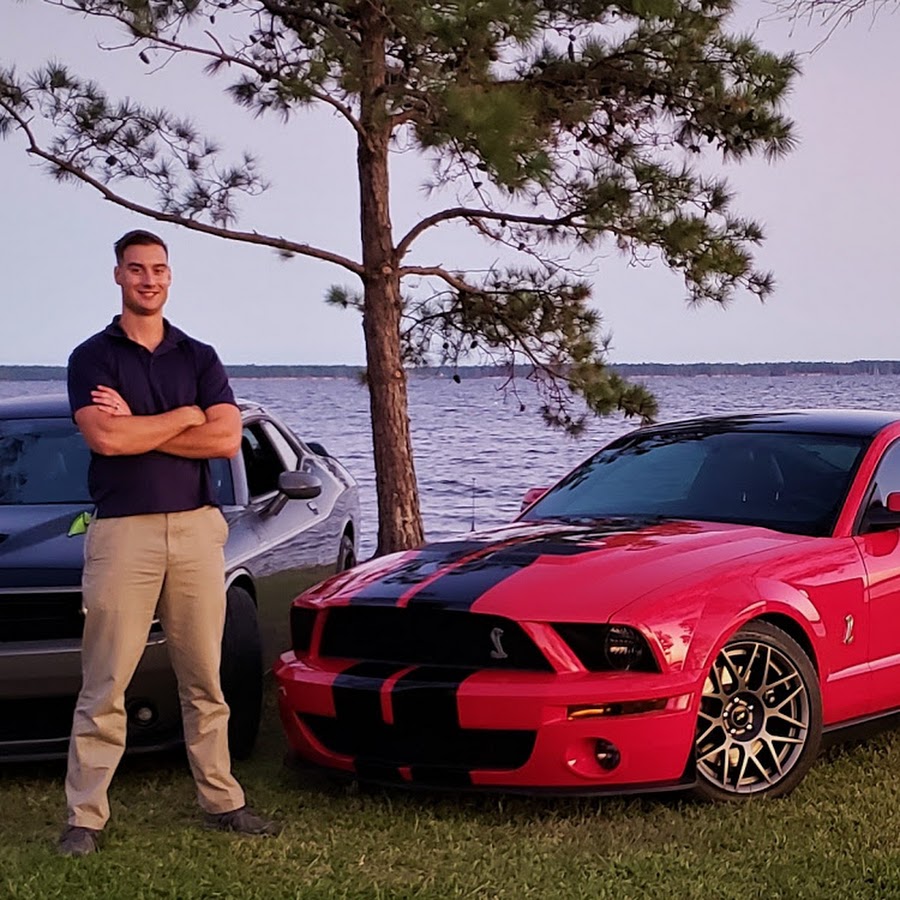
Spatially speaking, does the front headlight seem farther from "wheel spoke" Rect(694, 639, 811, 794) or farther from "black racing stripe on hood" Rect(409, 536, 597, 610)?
"black racing stripe on hood" Rect(409, 536, 597, 610)

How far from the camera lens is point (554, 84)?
11.2m

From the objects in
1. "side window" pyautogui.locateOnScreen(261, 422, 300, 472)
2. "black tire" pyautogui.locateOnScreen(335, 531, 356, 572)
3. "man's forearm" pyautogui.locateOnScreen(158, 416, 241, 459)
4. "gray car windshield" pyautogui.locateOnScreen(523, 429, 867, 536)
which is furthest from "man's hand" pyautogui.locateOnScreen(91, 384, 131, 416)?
"black tire" pyautogui.locateOnScreen(335, 531, 356, 572)

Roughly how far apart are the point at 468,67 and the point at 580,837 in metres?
5.96

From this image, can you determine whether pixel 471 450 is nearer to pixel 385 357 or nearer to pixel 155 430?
pixel 385 357

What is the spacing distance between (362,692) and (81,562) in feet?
4.11

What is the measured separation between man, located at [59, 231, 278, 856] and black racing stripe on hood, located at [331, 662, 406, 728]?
1.61 ft

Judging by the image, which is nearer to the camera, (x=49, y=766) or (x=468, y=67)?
(x=49, y=766)

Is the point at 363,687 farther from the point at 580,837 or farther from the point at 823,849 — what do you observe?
the point at 823,849

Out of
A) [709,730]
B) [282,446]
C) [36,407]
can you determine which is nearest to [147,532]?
[709,730]

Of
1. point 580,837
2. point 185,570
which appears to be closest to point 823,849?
point 580,837

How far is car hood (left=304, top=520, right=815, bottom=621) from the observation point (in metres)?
5.39

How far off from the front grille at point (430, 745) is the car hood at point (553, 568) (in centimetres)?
42

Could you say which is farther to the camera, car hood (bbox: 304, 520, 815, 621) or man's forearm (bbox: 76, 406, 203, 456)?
car hood (bbox: 304, 520, 815, 621)

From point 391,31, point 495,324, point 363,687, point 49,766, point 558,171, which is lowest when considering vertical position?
point 49,766
